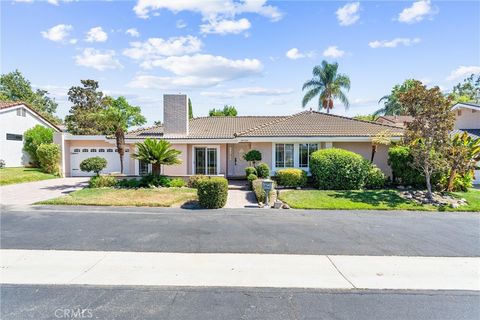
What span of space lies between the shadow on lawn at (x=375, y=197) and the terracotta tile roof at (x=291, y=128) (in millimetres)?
4809

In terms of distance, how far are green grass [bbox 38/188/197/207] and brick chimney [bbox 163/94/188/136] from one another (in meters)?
6.37

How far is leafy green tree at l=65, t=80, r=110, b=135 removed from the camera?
1656 inches

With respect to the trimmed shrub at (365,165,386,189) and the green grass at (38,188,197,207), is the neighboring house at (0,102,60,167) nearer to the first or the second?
the green grass at (38,188,197,207)

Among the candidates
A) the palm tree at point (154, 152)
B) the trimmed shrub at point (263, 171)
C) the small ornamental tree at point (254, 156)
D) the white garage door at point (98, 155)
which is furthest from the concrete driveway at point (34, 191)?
the trimmed shrub at point (263, 171)

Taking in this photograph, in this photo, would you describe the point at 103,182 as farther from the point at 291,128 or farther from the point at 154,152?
the point at 291,128

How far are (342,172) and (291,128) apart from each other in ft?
17.3

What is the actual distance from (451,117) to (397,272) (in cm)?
1091

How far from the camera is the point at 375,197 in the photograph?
14.2 m

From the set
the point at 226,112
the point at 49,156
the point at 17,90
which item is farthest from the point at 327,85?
the point at 17,90

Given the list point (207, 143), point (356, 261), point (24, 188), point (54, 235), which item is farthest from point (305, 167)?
point (24, 188)

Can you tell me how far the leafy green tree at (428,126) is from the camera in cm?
1347

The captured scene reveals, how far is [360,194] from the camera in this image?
48.4 feet

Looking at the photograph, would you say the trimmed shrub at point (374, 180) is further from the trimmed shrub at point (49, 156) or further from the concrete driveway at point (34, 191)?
the trimmed shrub at point (49, 156)

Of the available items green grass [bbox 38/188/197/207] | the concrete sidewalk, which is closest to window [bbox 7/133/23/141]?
green grass [bbox 38/188/197/207]
